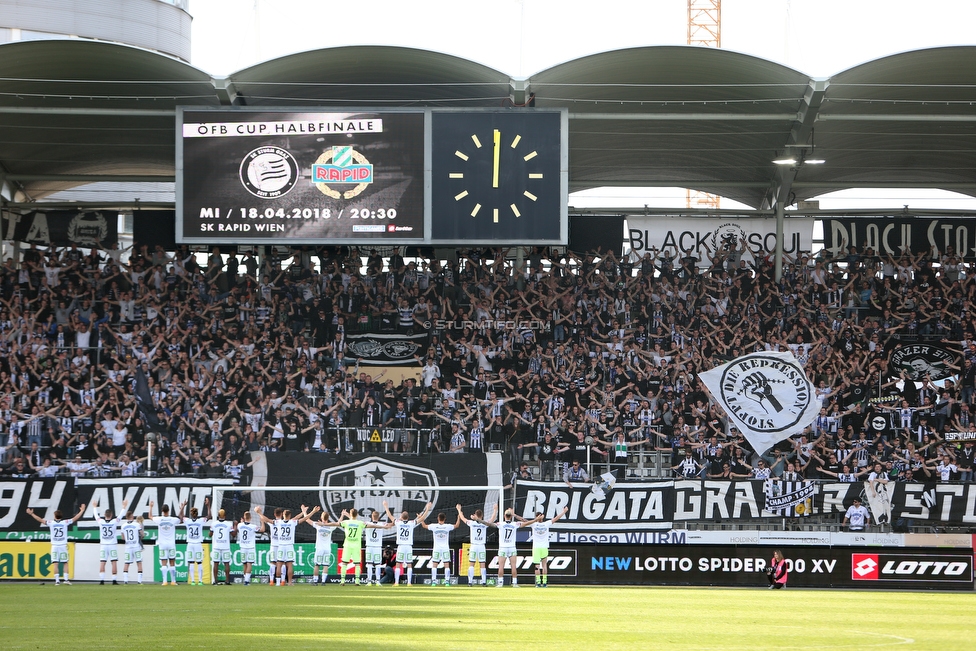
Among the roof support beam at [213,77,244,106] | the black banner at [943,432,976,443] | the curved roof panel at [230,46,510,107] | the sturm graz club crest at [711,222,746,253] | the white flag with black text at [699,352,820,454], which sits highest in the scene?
the curved roof panel at [230,46,510,107]

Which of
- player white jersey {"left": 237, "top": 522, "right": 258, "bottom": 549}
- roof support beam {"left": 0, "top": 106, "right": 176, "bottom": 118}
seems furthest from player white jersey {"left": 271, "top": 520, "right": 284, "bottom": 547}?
roof support beam {"left": 0, "top": 106, "right": 176, "bottom": 118}

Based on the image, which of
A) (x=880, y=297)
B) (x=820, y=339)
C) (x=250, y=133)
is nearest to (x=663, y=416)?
(x=820, y=339)

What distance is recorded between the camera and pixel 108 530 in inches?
964

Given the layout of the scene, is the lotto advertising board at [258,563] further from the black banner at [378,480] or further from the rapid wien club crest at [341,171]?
the rapid wien club crest at [341,171]

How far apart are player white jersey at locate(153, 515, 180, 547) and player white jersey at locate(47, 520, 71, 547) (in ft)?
6.24

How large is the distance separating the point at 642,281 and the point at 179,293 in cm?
1301

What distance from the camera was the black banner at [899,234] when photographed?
35469 mm

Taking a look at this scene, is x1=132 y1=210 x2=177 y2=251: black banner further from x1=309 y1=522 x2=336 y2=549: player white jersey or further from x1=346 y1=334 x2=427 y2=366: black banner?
x1=309 y1=522 x2=336 y2=549: player white jersey

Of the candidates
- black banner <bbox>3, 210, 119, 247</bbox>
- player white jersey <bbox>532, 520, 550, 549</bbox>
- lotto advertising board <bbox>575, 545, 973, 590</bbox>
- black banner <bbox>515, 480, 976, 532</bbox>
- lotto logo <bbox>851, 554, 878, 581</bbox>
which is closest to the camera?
player white jersey <bbox>532, 520, 550, 549</bbox>

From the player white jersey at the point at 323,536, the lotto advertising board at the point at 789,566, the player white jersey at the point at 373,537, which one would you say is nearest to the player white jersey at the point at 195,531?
the player white jersey at the point at 323,536

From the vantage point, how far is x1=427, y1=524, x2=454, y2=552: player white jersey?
24156 millimetres

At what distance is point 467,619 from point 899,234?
80.7 feet

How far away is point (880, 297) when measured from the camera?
33500mm

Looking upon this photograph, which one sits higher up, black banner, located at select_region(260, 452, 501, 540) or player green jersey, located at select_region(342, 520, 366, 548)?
black banner, located at select_region(260, 452, 501, 540)
